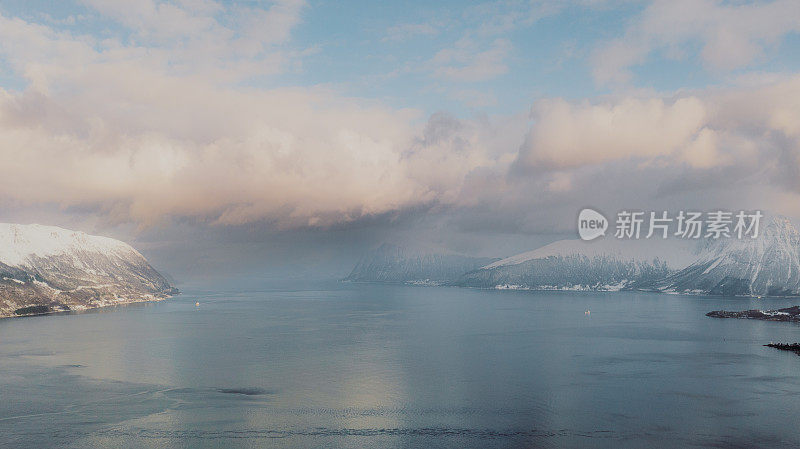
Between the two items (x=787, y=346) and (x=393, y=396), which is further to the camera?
(x=787, y=346)

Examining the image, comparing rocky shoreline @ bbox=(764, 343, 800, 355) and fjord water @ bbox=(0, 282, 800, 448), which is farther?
rocky shoreline @ bbox=(764, 343, 800, 355)

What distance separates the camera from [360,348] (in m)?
174

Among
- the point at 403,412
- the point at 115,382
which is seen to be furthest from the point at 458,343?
the point at 115,382

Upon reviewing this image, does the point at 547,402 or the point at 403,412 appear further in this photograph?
the point at 547,402

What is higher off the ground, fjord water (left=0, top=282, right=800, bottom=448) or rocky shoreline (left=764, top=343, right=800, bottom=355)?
rocky shoreline (left=764, top=343, right=800, bottom=355)

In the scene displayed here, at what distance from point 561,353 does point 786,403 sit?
6899cm

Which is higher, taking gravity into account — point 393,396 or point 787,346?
point 787,346

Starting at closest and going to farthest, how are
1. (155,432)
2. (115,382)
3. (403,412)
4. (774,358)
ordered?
(155,432) → (403,412) → (115,382) → (774,358)

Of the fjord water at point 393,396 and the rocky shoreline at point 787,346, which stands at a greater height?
the rocky shoreline at point 787,346

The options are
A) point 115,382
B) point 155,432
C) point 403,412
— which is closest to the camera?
point 155,432

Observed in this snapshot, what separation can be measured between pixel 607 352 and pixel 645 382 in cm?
4687

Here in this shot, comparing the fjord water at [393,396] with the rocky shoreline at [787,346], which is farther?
the rocky shoreline at [787,346]

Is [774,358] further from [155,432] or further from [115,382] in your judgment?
[115,382]

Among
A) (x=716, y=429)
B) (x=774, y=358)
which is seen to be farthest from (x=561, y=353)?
(x=716, y=429)
